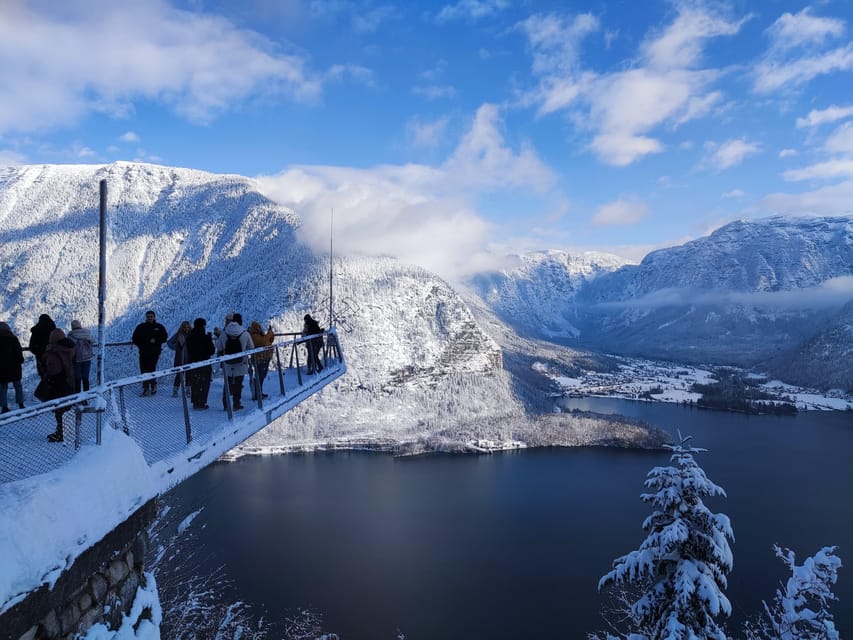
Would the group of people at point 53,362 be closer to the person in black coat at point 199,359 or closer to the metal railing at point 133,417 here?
the metal railing at point 133,417

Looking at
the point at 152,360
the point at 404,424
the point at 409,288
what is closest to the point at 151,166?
the point at 409,288

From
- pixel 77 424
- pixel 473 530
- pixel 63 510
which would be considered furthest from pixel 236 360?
pixel 473 530

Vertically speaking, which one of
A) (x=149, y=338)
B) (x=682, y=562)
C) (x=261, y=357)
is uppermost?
(x=149, y=338)

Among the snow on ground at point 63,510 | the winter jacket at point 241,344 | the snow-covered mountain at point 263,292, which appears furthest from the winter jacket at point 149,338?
the snow-covered mountain at point 263,292

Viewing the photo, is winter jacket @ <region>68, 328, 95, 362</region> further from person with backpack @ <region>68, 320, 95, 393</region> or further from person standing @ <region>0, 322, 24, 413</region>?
person standing @ <region>0, 322, 24, 413</region>

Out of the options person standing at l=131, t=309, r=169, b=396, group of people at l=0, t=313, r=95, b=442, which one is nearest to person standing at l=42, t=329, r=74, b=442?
group of people at l=0, t=313, r=95, b=442

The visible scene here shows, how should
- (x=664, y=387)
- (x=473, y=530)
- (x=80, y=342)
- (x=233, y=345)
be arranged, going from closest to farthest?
(x=80, y=342) → (x=233, y=345) → (x=473, y=530) → (x=664, y=387)

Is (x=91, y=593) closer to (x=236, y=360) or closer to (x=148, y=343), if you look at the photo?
(x=236, y=360)
